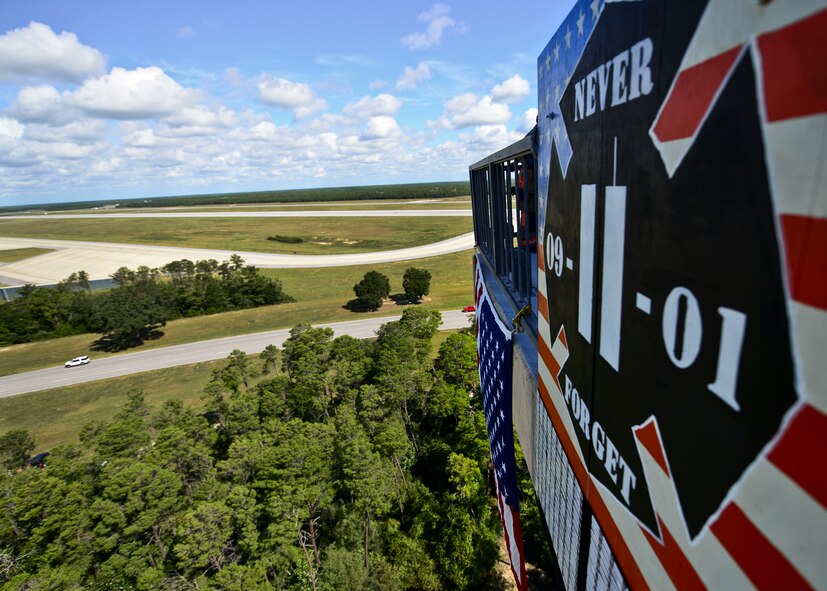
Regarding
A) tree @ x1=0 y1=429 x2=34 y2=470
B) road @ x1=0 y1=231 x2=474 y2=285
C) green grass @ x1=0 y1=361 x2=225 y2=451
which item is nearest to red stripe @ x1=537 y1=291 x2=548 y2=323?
tree @ x1=0 y1=429 x2=34 y2=470

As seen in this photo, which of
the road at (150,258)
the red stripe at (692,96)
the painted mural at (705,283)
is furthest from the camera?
the road at (150,258)

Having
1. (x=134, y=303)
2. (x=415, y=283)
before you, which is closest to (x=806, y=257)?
(x=415, y=283)

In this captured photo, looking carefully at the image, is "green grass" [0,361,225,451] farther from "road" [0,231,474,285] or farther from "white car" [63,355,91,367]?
"road" [0,231,474,285]

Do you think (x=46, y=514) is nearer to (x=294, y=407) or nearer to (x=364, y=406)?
(x=294, y=407)

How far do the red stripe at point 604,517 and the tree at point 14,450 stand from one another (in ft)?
91.5

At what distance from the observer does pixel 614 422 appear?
3109mm

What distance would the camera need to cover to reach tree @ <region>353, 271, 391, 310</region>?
45.8 m

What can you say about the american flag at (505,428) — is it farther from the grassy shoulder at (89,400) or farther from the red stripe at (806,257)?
the grassy shoulder at (89,400)

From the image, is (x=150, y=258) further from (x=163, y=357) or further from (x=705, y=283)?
(x=705, y=283)

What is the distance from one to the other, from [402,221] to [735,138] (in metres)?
111

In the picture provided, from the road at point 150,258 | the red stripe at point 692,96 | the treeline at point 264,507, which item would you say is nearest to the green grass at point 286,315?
the road at point 150,258

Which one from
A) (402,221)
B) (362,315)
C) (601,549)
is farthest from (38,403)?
(402,221)

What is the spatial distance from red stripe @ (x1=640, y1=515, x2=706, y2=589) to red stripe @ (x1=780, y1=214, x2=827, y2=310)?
1.61 meters

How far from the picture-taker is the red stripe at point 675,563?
7.23 ft
